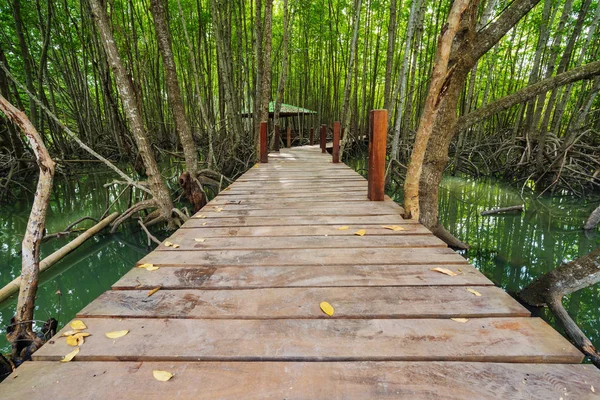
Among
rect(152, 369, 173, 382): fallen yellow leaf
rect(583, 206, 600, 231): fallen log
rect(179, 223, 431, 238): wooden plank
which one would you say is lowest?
rect(583, 206, 600, 231): fallen log

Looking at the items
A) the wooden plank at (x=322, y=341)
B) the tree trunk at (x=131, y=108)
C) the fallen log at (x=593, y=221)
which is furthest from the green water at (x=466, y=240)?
the wooden plank at (x=322, y=341)

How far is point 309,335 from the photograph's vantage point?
0.99 meters

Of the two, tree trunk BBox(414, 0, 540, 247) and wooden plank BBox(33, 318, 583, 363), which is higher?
tree trunk BBox(414, 0, 540, 247)

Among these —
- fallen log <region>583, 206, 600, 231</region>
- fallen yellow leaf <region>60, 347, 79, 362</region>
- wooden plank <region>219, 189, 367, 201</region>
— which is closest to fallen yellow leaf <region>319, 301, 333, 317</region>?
fallen yellow leaf <region>60, 347, 79, 362</region>

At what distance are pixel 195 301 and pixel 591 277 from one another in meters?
2.29

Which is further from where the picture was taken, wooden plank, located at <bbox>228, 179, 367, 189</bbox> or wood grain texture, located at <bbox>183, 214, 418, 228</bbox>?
wooden plank, located at <bbox>228, 179, 367, 189</bbox>

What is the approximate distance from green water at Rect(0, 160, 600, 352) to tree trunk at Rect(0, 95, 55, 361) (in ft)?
1.05

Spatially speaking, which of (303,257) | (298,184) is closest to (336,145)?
(298,184)

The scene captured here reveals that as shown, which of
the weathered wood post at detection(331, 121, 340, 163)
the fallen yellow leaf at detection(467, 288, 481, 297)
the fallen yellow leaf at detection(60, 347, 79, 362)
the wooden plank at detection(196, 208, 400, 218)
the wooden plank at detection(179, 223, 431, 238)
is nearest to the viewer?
the fallen yellow leaf at detection(60, 347, 79, 362)

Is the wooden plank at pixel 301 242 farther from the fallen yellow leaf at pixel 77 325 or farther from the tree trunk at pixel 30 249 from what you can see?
the fallen yellow leaf at pixel 77 325

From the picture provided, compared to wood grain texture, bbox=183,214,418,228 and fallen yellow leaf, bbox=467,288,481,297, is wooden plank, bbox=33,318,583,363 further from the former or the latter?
wood grain texture, bbox=183,214,418,228

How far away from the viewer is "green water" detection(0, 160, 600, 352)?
2766 millimetres

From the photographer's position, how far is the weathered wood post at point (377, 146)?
2461mm

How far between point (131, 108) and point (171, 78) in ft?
4.08
